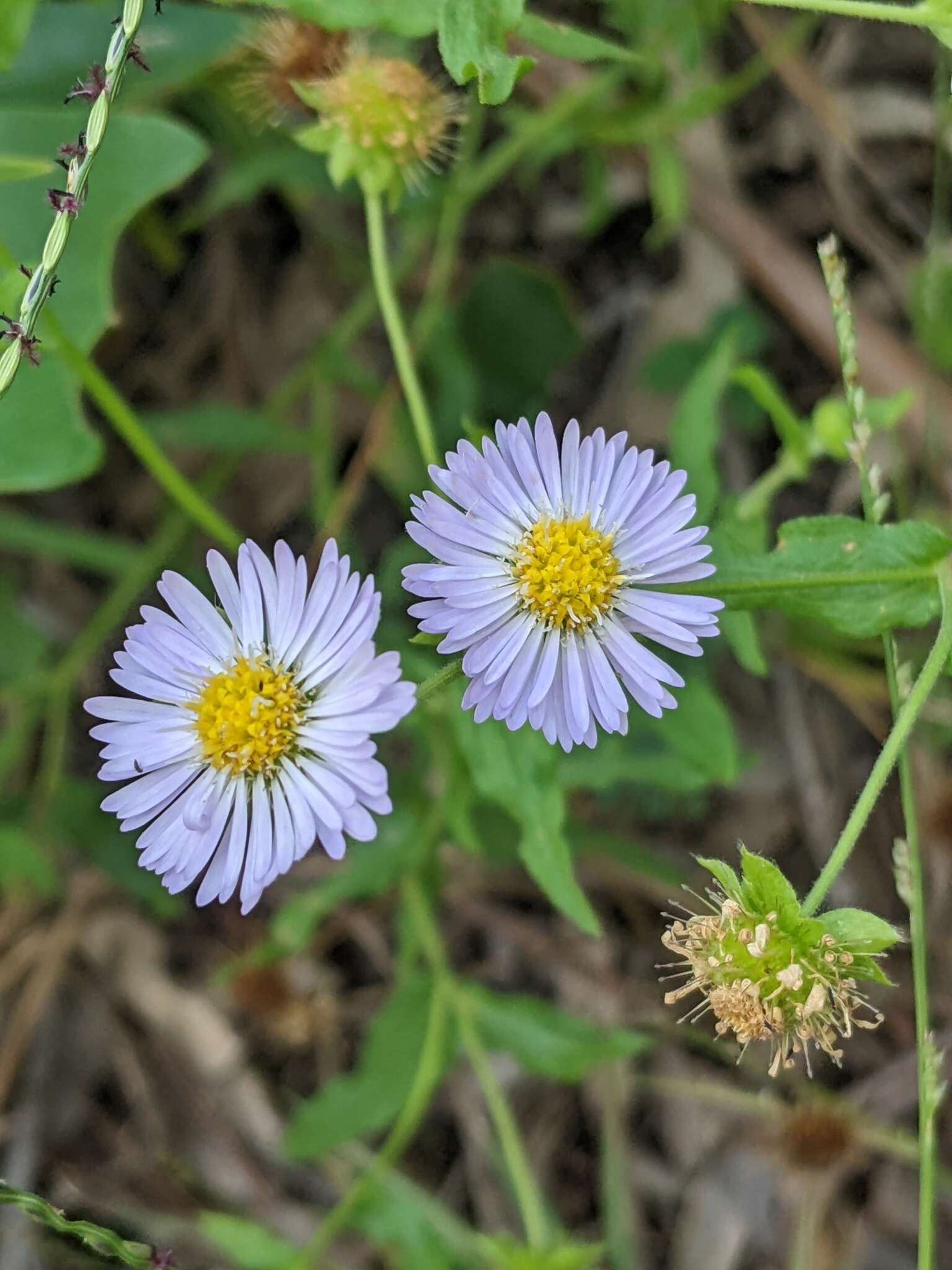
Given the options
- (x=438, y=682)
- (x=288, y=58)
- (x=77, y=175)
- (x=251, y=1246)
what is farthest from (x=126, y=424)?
(x=251, y=1246)

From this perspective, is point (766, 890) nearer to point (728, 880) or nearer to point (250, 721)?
point (728, 880)

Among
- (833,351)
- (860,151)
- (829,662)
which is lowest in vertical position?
(829,662)

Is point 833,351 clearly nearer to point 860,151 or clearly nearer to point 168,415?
point 860,151

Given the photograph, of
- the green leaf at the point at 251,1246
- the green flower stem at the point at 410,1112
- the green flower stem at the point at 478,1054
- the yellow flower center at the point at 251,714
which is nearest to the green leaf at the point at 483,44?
the yellow flower center at the point at 251,714

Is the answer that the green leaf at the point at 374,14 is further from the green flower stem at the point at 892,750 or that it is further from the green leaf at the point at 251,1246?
the green leaf at the point at 251,1246

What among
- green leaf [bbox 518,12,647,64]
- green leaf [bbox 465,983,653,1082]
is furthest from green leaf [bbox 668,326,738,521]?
green leaf [bbox 465,983,653,1082]

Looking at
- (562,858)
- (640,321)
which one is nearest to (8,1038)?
(562,858)
